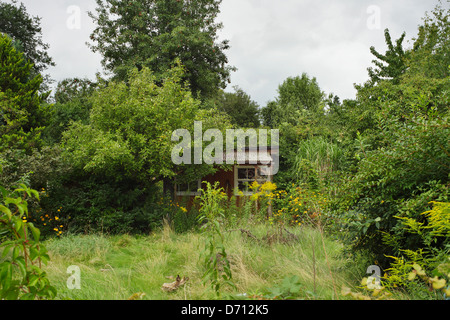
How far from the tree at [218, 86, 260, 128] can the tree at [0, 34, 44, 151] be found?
13655mm

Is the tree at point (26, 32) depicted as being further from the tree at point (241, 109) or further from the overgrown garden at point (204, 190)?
the tree at point (241, 109)

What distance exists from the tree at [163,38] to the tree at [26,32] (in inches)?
183

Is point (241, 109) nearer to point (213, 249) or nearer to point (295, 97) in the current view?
point (295, 97)

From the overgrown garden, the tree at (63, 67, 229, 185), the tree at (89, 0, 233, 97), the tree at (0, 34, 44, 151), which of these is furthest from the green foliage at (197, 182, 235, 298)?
the tree at (89, 0, 233, 97)

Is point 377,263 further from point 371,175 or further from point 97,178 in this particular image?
point 97,178

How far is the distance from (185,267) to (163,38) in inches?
539

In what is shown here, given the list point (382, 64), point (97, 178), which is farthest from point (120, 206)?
point (382, 64)

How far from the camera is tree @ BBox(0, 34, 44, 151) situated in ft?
25.8

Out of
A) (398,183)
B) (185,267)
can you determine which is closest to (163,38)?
(185,267)

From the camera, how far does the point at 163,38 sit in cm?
1554

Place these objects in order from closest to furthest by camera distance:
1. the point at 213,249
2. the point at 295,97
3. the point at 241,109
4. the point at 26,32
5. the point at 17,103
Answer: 1. the point at 213,249
2. the point at 17,103
3. the point at 26,32
4. the point at 241,109
5. the point at 295,97

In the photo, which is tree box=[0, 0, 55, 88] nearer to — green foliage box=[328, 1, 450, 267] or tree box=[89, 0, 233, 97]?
tree box=[89, 0, 233, 97]
